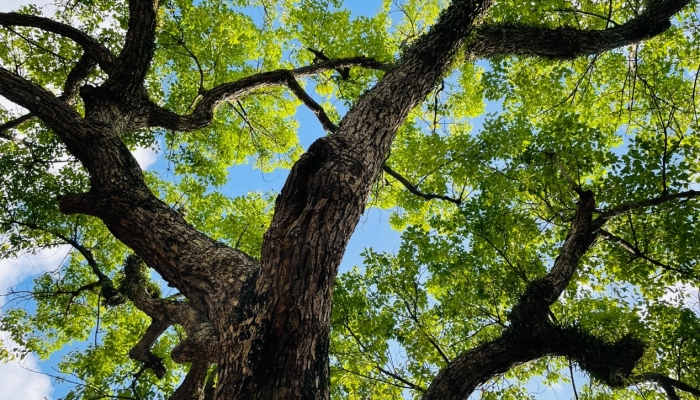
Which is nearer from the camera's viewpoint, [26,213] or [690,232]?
[690,232]

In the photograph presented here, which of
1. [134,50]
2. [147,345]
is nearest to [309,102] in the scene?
[134,50]

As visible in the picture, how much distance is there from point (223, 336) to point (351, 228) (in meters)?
1.30

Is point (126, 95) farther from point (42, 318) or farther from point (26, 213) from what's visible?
point (42, 318)

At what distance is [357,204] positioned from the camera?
11.7 ft

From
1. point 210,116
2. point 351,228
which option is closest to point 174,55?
point 210,116

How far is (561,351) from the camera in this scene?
494 cm

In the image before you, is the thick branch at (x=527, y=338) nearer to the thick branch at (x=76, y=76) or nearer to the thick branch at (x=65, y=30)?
the thick branch at (x=65, y=30)

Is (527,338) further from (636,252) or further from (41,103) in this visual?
(41,103)

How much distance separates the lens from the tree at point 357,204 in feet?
11.7

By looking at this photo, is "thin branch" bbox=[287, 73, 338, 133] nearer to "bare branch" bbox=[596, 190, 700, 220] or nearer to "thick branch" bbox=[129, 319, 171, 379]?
"bare branch" bbox=[596, 190, 700, 220]

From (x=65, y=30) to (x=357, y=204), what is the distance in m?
5.47

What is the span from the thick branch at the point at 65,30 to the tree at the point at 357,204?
0.03 metres

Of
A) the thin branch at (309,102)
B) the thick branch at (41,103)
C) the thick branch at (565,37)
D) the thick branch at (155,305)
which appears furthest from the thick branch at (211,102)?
the thick branch at (565,37)

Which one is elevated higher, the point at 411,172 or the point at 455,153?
the point at 411,172
